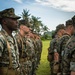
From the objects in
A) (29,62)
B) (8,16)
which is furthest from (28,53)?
(8,16)

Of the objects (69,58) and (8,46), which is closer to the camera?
(69,58)

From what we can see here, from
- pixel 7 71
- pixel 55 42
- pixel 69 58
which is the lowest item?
pixel 7 71

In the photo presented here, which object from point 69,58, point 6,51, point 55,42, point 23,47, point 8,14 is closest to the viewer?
point 69,58

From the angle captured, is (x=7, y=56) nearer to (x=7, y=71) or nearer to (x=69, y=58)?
(x=7, y=71)

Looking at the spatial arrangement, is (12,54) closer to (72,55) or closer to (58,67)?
(72,55)

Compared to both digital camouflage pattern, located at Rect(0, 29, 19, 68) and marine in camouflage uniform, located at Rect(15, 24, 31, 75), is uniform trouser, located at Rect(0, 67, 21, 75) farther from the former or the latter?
marine in camouflage uniform, located at Rect(15, 24, 31, 75)

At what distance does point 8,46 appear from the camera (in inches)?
243

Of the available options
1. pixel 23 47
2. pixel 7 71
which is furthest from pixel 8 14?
pixel 23 47

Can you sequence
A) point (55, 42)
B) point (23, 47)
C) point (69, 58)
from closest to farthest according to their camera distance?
point (69, 58), point (23, 47), point (55, 42)

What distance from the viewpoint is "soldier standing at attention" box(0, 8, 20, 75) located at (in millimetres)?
6133

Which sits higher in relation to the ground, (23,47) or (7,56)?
(23,47)

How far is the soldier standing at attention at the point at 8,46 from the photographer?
6133mm

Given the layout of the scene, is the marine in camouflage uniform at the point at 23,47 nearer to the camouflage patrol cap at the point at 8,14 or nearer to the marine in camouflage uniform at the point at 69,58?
the camouflage patrol cap at the point at 8,14

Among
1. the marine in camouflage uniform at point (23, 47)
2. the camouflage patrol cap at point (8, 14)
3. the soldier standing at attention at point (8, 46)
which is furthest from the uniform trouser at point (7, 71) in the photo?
the marine in camouflage uniform at point (23, 47)
